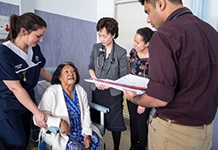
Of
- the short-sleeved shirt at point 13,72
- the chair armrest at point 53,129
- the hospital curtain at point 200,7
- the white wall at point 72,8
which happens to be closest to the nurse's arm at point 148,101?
the chair armrest at point 53,129

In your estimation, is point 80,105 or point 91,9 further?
point 91,9

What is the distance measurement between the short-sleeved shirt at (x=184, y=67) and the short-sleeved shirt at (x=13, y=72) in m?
0.86

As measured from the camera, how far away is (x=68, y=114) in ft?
4.92

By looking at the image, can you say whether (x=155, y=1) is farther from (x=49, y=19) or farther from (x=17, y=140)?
(x=49, y=19)

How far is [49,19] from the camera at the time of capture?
205cm

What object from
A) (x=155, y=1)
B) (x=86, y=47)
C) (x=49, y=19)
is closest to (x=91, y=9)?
(x=86, y=47)

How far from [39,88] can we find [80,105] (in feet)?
1.30

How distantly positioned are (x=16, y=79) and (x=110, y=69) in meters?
0.80

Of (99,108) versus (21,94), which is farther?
(99,108)

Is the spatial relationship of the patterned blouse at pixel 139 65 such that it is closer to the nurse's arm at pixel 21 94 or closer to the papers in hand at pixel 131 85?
the papers in hand at pixel 131 85

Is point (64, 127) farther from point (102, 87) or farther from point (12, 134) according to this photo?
point (102, 87)

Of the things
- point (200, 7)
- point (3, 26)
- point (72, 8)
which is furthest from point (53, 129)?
point (200, 7)

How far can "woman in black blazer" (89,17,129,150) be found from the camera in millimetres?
1676

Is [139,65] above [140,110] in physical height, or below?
above
